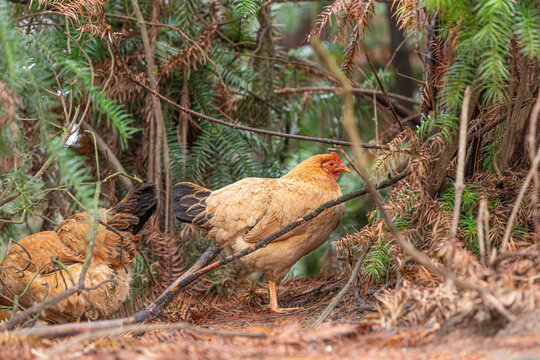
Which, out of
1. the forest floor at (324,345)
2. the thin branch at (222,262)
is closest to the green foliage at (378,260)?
the thin branch at (222,262)

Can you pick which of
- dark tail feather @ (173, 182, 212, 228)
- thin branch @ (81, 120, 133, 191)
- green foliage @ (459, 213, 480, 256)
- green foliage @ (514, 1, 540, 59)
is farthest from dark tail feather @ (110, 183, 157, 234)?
green foliage @ (514, 1, 540, 59)

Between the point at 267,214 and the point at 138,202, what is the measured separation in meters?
0.83

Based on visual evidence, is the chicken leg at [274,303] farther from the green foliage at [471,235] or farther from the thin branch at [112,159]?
the thin branch at [112,159]

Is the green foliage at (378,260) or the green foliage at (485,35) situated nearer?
the green foliage at (485,35)

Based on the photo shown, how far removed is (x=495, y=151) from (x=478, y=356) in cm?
138

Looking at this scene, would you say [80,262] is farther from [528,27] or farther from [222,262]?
[528,27]

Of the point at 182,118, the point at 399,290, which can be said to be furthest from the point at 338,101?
the point at 399,290

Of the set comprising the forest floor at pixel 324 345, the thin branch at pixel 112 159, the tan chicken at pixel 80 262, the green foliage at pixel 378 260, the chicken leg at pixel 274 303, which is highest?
the thin branch at pixel 112 159

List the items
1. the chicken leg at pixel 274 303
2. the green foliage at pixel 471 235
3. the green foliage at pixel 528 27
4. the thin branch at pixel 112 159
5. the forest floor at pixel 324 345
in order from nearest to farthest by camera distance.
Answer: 1. the forest floor at pixel 324 345
2. the green foliage at pixel 528 27
3. the green foliage at pixel 471 235
4. the chicken leg at pixel 274 303
5. the thin branch at pixel 112 159

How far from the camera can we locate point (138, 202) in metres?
3.26

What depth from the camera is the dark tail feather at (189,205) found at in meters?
3.32

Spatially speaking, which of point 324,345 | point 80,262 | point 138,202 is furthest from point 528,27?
point 80,262

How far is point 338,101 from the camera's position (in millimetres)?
4324

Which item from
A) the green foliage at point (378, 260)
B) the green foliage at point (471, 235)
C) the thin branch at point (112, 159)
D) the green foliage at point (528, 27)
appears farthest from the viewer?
the thin branch at point (112, 159)
